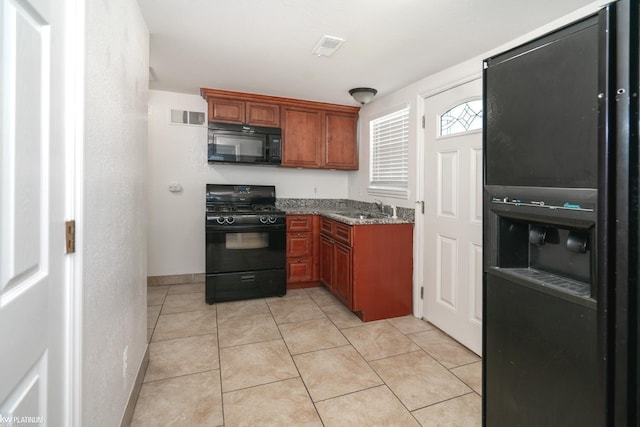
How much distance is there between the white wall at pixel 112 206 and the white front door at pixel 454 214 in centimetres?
228

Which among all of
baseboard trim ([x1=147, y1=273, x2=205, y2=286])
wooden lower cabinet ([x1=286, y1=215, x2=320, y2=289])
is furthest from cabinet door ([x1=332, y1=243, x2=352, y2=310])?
baseboard trim ([x1=147, y1=273, x2=205, y2=286])

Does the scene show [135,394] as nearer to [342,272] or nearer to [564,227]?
[342,272]

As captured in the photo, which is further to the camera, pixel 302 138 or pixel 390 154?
pixel 302 138

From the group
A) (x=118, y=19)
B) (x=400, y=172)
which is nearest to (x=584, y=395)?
(x=118, y=19)

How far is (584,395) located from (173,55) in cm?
318

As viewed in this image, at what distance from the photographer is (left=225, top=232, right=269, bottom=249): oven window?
3293 mm

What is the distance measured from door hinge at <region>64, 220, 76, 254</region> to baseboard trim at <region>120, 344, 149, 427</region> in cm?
102

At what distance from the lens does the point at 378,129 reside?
12.1ft

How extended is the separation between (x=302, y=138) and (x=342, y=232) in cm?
146

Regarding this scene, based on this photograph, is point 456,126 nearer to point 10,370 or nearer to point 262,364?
point 262,364

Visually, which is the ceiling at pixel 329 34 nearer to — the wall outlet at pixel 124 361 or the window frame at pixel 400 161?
the window frame at pixel 400 161

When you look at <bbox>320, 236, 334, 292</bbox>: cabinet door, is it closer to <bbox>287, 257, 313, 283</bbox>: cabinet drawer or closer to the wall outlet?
<bbox>287, 257, 313, 283</bbox>: cabinet drawer

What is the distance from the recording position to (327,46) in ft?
7.50

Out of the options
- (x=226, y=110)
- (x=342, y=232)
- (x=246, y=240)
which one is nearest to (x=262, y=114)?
(x=226, y=110)
